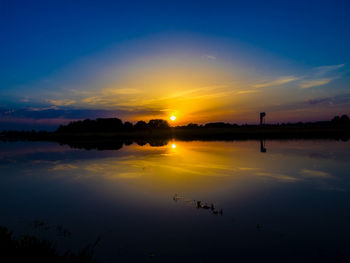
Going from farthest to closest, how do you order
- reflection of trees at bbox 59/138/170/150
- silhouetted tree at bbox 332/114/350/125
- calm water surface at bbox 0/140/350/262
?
silhouetted tree at bbox 332/114/350/125 < reflection of trees at bbox 59/138/170/150 < calm water surface at bbox 0/140/350/262

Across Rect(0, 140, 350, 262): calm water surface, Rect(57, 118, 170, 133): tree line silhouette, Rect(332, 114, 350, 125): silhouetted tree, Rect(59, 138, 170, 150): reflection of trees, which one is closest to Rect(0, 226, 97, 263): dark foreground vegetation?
Rect(0, 140, 350, 262): calm water surface

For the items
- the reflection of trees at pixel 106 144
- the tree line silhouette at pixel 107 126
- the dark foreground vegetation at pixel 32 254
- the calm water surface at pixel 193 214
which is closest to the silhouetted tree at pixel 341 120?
the tree line silhouette at pixel 107 126

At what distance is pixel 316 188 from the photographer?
14.0 meters

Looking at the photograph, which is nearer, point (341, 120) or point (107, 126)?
point (341, 120)

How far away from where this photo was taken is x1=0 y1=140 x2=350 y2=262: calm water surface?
7523mm

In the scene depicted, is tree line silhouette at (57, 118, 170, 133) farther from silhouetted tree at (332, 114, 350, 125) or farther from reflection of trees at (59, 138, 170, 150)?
silhouetted tree at (332, 114, 350, 125)

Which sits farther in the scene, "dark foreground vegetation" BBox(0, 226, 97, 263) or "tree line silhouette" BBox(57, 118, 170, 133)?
"tree line silhouette" BBox(57, 118, 170, 133)

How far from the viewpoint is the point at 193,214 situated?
10492 mm

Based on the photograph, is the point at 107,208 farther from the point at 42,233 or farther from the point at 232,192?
the point at 232,192

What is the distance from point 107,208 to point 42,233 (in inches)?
128

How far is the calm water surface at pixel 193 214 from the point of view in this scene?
7523 mm

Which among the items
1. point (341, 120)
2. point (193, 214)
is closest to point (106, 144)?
point (193, 214)

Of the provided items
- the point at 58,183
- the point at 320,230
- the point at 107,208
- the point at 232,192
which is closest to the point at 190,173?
the point at 232,192

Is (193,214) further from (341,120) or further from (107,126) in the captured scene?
(341,120)
